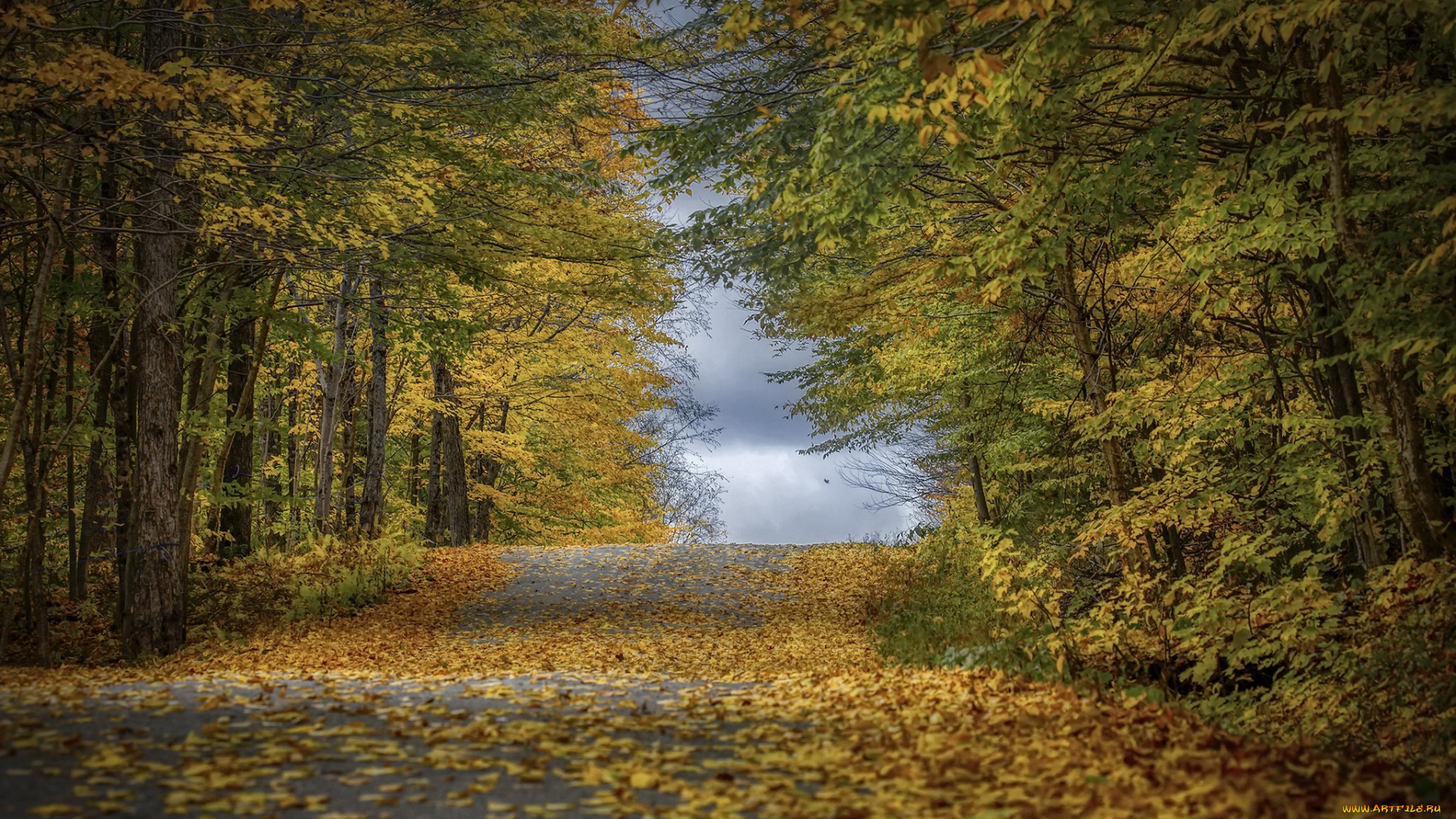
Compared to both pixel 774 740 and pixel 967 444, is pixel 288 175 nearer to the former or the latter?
pixel 774 740

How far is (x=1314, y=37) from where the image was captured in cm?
583

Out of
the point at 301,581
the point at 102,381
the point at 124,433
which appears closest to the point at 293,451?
the point at 102,381

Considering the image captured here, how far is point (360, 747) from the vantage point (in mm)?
4656

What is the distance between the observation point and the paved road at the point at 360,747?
3799 mm

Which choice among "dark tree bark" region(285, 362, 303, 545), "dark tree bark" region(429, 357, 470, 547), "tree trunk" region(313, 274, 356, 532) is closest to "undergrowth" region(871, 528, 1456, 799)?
"tree trunk" region(313, 274, 356, 532)

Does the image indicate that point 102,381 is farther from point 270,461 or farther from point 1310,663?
point 1310,663

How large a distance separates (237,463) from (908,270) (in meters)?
10.3

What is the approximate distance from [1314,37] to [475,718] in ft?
22.0

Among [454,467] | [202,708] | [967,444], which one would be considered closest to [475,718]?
[202,708]

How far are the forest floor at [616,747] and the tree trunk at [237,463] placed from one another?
4.19 m

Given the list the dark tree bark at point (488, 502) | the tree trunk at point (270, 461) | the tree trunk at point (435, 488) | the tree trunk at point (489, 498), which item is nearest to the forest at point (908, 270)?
the tree trunk at point (435, 488)

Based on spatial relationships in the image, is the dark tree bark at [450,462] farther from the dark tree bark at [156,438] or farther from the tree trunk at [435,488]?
the dark tree bark at [156,438]

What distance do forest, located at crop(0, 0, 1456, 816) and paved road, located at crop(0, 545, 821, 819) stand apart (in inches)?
54.1

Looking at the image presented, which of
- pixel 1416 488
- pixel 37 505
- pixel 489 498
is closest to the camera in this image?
pixel 1416 488
